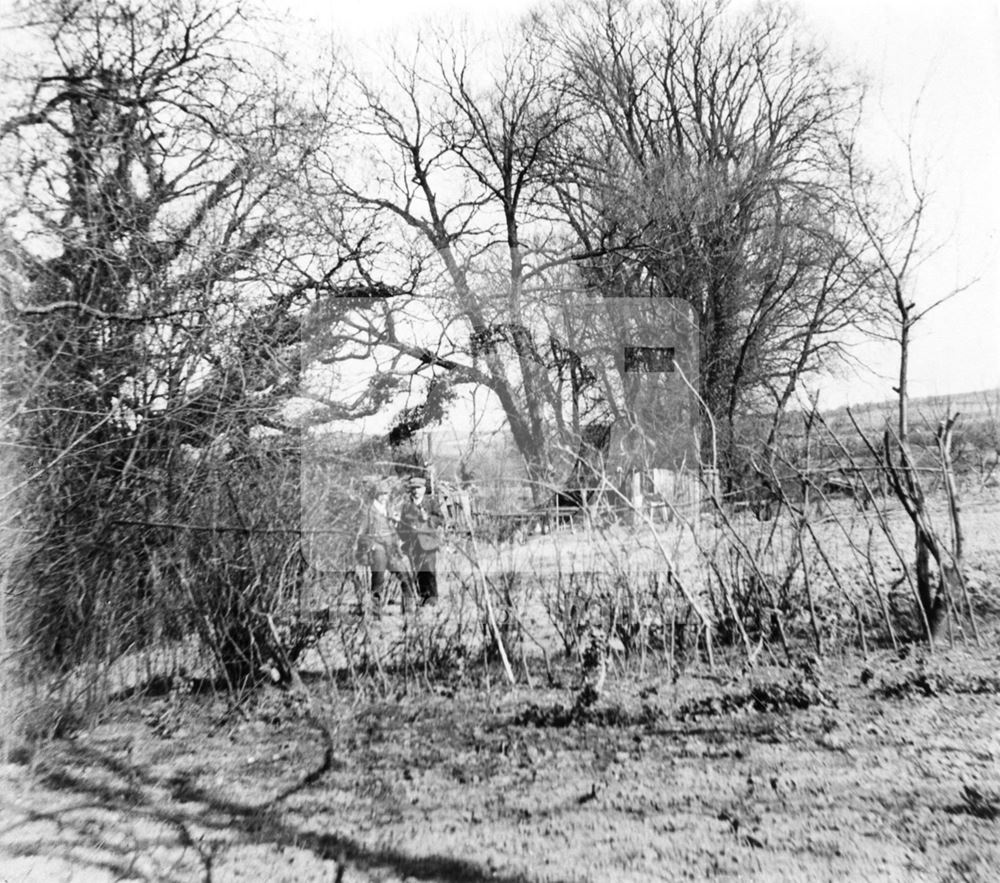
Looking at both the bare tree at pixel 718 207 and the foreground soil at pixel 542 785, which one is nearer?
the foreground soil at pixel 542 785

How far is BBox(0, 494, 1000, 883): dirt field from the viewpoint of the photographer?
273 cm

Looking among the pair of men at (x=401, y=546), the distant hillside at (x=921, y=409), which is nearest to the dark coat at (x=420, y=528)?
the pair of men at (x=401, y=546)

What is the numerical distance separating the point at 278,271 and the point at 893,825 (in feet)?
14.3

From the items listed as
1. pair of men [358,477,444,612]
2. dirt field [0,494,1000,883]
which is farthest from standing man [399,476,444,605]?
dirt field [0,494,1000,883]

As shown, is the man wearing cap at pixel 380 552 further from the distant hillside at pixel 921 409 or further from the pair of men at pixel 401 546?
the distant hillside at pixel 921 409

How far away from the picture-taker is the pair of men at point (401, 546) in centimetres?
452

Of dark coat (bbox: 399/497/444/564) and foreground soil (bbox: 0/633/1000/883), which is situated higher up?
dark coat (bbox: 399/497/444/564)

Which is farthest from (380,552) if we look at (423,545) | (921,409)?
(921,409)

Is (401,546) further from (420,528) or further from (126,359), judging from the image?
(126,359)

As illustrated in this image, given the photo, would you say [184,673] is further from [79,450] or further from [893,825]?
[893,825]

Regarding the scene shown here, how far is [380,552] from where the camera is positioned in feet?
14.8

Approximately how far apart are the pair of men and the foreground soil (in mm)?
600

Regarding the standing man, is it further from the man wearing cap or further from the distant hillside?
the distant hillside

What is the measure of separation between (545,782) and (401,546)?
65.0 inches
